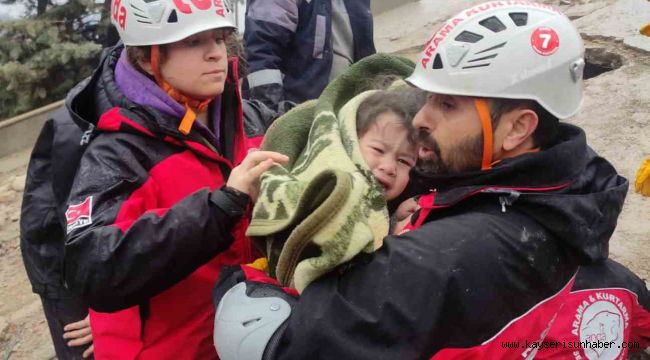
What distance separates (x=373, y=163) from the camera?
2365 millimetres

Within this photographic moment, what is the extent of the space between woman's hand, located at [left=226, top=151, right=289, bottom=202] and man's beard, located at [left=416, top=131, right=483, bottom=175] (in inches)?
20.2

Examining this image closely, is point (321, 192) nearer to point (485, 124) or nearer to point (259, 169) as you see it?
point (259, 169)

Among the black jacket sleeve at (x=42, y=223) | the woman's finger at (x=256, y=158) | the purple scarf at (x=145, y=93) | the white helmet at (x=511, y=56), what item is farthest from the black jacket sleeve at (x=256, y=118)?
the white helmet at (x=511, y=56)

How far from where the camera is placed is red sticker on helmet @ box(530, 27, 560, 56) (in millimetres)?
1855

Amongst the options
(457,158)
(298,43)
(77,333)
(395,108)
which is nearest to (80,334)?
(77,333)

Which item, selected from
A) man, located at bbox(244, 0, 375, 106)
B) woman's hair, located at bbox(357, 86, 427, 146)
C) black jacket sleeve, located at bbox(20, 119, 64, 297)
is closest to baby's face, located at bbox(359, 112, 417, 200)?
woman's hair, located at bbox(357, 86, 427, 146)

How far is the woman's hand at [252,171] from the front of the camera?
6.78 ft

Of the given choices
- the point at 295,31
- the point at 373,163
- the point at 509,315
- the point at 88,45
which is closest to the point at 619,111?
the point at 295,31

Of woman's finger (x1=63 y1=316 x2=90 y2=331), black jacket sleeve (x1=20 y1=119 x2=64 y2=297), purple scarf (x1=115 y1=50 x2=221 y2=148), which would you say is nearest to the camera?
purple scarf (x1=115 y1=50 x2=221 y2=148)

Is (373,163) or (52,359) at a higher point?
(373,163)

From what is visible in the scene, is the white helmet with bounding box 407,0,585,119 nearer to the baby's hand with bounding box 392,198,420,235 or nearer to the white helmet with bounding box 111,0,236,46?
the baby's hand with bounding box 392,198,420,235

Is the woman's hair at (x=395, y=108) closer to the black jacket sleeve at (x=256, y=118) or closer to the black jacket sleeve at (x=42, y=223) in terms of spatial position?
the black jacket sleeve at (x=256, y=118)

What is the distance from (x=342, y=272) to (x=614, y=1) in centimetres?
827

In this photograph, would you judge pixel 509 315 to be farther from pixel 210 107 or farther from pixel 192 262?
pixel 210 107
